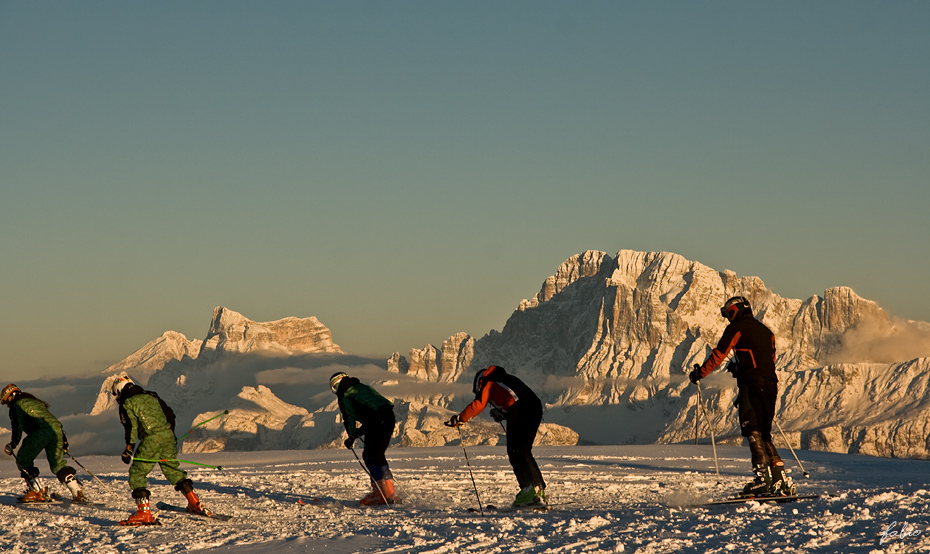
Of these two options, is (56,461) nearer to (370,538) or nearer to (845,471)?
(370,538)

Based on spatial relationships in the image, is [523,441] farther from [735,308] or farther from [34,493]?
[34,493]

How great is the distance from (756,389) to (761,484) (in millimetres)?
1207

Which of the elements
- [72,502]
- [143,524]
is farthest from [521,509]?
[72,502]

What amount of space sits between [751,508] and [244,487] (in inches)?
382

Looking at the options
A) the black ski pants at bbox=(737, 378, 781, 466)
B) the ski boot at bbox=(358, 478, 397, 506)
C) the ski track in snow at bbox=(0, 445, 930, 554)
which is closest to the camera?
the ski track in snow at bbox=(0, 445, 930, 554)

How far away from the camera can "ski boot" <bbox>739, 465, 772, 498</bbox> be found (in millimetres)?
12039

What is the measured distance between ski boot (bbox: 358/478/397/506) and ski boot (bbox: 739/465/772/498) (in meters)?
5.14

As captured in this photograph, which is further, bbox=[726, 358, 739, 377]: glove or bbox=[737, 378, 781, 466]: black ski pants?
bbox=[726, 358, 739, 377]: glove

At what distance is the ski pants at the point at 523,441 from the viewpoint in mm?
12750

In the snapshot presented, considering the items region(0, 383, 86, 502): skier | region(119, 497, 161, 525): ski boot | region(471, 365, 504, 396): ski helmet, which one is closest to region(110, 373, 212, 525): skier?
region(119, 497, 161, 525): ski boot

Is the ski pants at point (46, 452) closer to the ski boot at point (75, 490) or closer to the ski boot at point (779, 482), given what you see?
the ski boot at point (75, 490)

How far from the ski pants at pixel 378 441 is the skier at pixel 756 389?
4.84 metres

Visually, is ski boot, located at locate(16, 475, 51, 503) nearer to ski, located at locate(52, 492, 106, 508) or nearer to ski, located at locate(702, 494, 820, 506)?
ski, located at locate(52, 492, 106, 508)

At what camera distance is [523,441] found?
12898 millimetres
